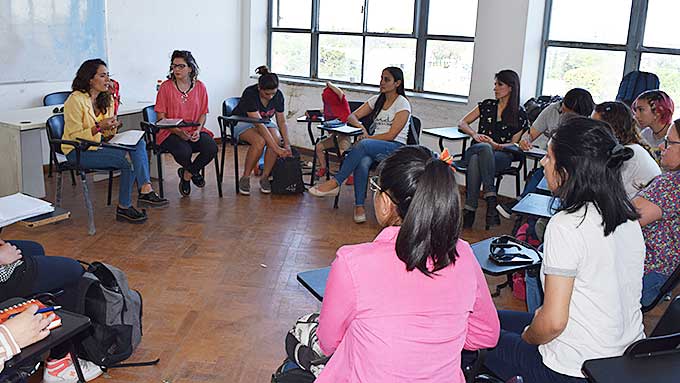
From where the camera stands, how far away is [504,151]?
16.9 feet

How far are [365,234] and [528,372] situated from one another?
2821 millimetres

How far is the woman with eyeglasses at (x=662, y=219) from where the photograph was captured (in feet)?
8.39

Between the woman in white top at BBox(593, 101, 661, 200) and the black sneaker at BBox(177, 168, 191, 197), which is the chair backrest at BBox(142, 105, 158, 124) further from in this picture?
the woman in white top at BBox(593, 101, 661, 200)

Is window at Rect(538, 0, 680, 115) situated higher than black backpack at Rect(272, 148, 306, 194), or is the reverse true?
window at Rect(538, 0, 680, 115)

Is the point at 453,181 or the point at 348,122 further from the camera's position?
the point at 348,122

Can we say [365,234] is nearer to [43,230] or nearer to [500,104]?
[500,104]

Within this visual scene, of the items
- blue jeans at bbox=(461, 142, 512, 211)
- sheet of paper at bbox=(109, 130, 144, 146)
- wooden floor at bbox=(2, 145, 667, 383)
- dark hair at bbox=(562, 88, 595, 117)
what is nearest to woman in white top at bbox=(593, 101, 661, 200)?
wooden floor at bbox=(2, 145, 667, 383)

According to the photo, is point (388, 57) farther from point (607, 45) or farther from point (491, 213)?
point (491, 213)

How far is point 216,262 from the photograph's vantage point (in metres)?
4.09

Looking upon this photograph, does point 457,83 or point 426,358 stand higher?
point 457,83

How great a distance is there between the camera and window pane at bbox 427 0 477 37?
20.2 feet

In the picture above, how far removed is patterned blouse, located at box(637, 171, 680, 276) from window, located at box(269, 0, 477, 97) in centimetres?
368

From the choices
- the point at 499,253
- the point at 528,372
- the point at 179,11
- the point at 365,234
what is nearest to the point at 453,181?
the point at 528,372

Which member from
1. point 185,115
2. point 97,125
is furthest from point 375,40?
point 97,125
